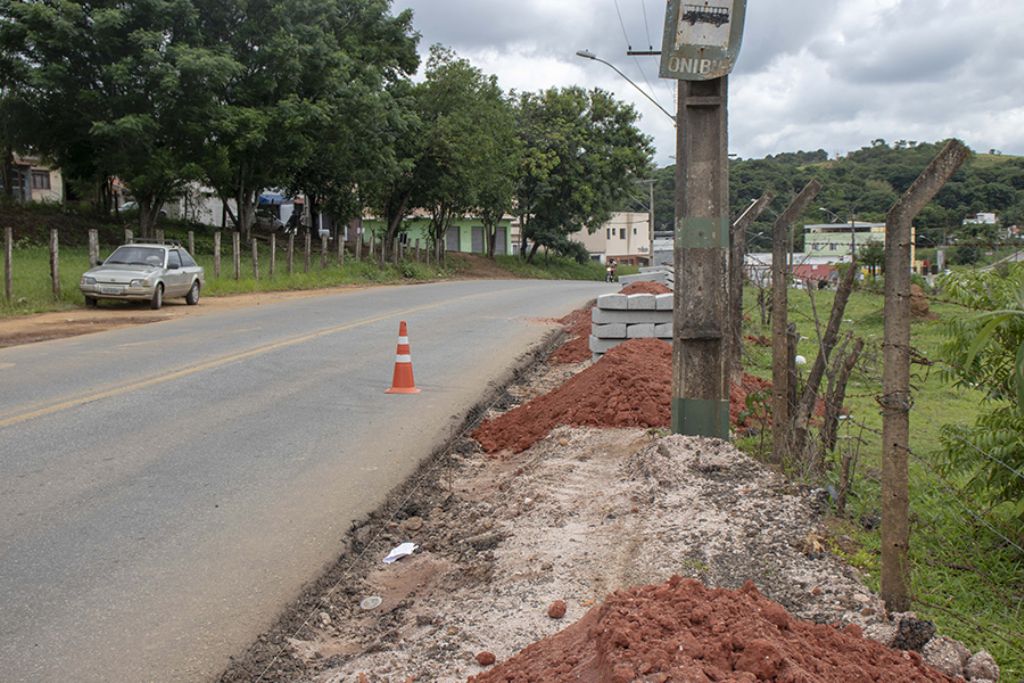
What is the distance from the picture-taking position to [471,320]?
68.5 feet

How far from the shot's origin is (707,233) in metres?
6.85

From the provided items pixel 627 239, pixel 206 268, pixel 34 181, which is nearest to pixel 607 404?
pixel 206 268

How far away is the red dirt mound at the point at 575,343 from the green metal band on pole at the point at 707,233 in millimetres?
7893

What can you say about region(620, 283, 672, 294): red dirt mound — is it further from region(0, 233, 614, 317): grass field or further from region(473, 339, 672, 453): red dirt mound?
region(0, 233, 614, 317): grass field

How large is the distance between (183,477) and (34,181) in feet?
200

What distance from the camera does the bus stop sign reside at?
665 cm

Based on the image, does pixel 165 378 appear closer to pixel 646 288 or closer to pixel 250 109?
pixel 646 288

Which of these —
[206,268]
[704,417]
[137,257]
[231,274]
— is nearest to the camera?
[704,417]

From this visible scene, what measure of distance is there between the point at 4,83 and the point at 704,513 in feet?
115

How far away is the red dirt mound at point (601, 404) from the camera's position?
342 inches

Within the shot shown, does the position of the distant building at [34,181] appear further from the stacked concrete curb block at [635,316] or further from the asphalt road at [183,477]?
the stacked concrete curb block at [635,316]

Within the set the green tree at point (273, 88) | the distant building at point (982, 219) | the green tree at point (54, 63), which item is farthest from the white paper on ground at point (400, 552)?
the green tree at point (54, 63)

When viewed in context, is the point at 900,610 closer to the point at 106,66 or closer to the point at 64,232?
the point at 106,66

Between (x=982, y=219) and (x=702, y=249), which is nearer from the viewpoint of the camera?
(x=982, y=219)
